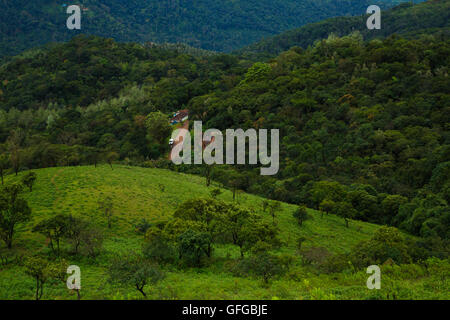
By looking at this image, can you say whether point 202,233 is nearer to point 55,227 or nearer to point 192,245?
point 192,245

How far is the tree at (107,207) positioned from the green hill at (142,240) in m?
0.52

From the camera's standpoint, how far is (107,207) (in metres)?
36.4

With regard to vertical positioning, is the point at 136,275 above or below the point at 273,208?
below

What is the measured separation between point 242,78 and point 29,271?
9982 centimetres

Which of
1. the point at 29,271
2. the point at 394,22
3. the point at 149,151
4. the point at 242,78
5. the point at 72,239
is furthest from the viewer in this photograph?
the point at 394,22

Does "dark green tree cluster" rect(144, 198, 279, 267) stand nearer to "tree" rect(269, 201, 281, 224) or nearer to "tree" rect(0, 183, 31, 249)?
"tree" rect(0, 183, 31, 249)

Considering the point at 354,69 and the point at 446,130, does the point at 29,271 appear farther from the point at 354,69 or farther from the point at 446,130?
the point at 354,69

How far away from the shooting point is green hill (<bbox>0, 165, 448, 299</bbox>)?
19125mm

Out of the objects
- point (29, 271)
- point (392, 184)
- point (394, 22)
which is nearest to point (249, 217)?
point (29, 271)

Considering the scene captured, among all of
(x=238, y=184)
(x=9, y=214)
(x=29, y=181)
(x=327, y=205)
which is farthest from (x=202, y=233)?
(x=238, y=184)

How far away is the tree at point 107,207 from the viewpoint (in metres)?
34.9

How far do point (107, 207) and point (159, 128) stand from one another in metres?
48.0

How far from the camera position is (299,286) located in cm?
2031

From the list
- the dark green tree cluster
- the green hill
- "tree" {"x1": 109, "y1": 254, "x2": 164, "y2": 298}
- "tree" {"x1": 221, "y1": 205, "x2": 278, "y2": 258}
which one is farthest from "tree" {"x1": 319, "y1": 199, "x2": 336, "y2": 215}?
"tree" {"x1": 109, "y1": 254, "x2": 164, "y2": 298}
